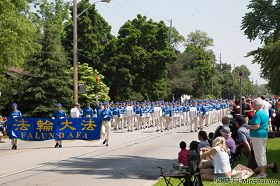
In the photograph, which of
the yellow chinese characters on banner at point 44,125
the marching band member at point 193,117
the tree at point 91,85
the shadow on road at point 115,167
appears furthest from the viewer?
the tree at point 91,85

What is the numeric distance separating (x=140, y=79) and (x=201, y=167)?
147 feet

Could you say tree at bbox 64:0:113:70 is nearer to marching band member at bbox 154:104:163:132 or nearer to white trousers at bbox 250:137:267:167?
marching band member at bbox 154:104:163:132

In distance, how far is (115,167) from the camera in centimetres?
1581

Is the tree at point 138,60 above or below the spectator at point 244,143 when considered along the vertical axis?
above

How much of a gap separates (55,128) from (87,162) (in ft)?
20.8

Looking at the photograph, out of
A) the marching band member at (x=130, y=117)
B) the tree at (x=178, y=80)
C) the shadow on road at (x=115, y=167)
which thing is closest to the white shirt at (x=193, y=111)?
the marching band member at (x=130, y=117)

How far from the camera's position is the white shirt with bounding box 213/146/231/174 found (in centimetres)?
1208

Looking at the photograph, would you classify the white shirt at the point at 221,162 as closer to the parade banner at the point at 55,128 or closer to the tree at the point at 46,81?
the parade banner at the point at 55,128

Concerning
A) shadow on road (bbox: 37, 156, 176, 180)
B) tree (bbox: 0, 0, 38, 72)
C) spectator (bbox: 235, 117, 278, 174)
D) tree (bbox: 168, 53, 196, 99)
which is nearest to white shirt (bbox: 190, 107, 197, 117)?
tree (bbox: 0, 0, 38, 72)

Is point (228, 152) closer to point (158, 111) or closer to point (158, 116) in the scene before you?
point (158, 116)

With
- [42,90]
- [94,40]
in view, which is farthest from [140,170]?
[94,40]

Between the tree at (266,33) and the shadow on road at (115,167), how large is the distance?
451cm

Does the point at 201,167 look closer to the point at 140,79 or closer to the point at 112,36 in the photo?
the point at 140,79

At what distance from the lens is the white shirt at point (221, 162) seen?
12.1 m
